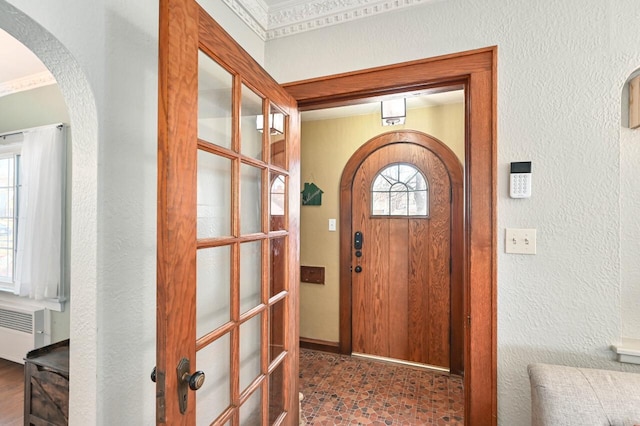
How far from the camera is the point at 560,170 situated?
1262 mm

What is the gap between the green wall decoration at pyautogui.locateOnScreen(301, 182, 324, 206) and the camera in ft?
10.1

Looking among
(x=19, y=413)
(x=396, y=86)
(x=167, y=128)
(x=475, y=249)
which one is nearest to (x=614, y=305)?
(x=475, y=249)

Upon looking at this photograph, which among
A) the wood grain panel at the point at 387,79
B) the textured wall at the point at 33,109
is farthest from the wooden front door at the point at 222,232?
the textured wall at the point at 33,109

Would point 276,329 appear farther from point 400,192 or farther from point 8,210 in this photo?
point 8,210

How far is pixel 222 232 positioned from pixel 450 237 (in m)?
2.19

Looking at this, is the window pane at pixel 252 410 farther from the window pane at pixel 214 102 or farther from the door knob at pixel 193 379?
the window pane at pixel 214 102

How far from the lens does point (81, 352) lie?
0.91 metres

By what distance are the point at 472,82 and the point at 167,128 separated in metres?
1.31

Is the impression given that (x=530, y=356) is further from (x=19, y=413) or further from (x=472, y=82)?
(x=19, y=413)

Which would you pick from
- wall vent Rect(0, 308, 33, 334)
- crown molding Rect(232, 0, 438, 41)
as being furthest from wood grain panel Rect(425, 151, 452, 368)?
wall vent Rect(0, 308, 33, 334)

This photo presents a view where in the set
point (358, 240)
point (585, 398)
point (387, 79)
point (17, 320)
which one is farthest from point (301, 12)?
point (17, 320)

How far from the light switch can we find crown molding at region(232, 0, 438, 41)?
118cm

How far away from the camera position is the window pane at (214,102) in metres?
0.97

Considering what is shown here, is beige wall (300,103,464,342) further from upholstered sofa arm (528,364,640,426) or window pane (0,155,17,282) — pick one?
window pane (0,155,17,282)
